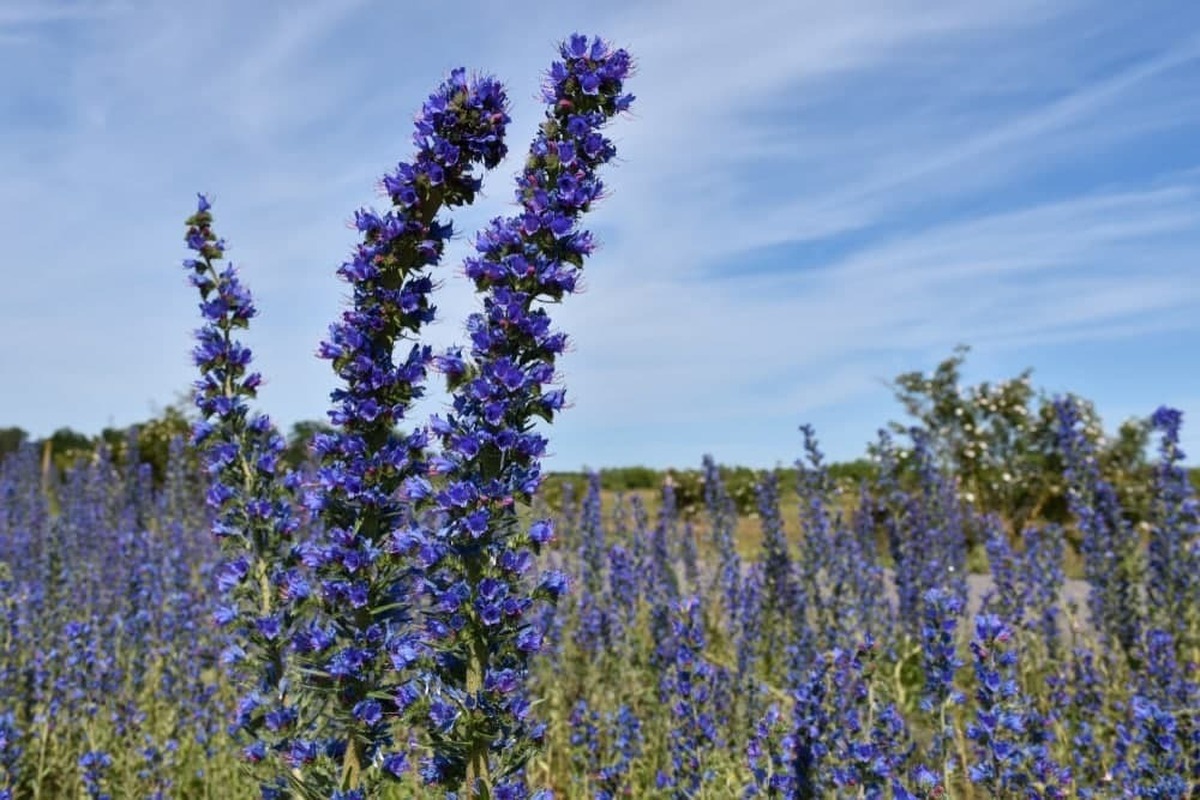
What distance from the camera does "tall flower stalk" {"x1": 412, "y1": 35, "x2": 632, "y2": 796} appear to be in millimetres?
2441

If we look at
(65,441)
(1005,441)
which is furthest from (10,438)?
(1005,441)

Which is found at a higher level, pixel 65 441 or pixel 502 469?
pixel 65 441

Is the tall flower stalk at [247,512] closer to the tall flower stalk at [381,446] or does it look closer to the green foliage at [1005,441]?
the tall flower stalk at [381,446]

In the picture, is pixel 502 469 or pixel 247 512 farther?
pixel 247 512

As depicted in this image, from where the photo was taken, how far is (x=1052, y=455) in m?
22.4

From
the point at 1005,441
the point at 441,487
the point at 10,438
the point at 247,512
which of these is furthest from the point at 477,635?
the point at 10,438

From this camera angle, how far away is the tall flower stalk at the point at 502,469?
244cm

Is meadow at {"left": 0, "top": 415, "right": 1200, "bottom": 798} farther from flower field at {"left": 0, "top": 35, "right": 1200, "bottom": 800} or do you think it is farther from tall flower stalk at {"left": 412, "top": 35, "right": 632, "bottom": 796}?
tall flower stalk at {"left": 412, "top": 35, "right": 632, "bottom": 796}

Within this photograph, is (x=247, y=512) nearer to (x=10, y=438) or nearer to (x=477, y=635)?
(x=477, y=635)

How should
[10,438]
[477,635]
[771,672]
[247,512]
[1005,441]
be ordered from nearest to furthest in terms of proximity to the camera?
[477,635]
[247,512]
[771,672]
[1005,441]
[10,438]

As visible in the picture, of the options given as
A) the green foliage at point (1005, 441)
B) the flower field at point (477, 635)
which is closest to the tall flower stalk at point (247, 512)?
the flower field at point (477, 635)

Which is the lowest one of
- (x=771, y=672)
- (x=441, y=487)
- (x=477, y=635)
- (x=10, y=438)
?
(x=771, y=672)

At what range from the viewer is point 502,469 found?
2.57 metres

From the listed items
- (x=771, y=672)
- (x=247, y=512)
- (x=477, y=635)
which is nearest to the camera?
(x=477, y=635)
